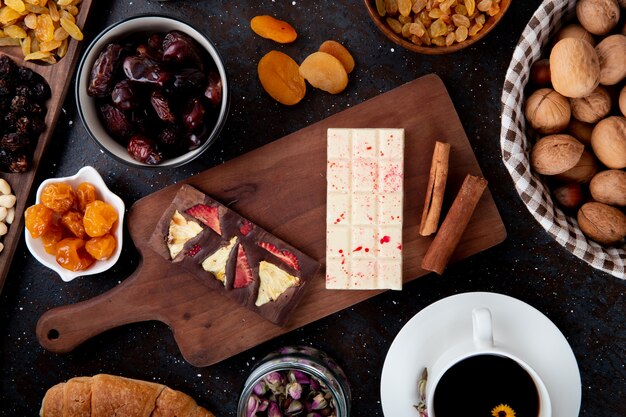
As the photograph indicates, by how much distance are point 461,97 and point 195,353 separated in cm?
75

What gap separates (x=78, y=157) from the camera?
1368 mm

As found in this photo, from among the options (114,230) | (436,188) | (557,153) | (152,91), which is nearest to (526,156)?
(557,153)

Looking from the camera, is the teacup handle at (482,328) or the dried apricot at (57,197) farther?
the dried apricot at (57,197)

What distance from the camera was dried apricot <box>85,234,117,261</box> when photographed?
1.27m

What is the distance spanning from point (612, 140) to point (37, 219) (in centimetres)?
106

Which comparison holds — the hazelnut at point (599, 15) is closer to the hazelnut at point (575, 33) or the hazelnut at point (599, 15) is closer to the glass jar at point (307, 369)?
the hazelnut at point (575, 33)

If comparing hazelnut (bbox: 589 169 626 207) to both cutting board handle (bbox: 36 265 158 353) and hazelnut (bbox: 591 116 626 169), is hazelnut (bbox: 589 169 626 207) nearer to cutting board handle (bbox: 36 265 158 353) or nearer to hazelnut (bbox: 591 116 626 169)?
hazelnut (bbox: 591 116 626 169)

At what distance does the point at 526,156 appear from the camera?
3.85ft

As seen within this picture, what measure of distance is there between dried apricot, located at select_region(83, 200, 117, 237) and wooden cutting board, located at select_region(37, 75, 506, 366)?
6 cm

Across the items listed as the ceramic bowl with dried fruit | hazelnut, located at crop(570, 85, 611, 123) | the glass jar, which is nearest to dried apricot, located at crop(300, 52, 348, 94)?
the ceramic bowl with dried fruit

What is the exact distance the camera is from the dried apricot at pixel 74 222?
1.28 m

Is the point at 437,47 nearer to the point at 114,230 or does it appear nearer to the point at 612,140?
the point at 612,140

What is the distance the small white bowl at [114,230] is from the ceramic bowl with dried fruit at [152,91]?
12 centimetres

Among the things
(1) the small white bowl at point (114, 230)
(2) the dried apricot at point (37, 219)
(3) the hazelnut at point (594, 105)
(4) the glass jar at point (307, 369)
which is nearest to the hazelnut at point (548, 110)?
(3) the hazelnut at point (594, 105)
